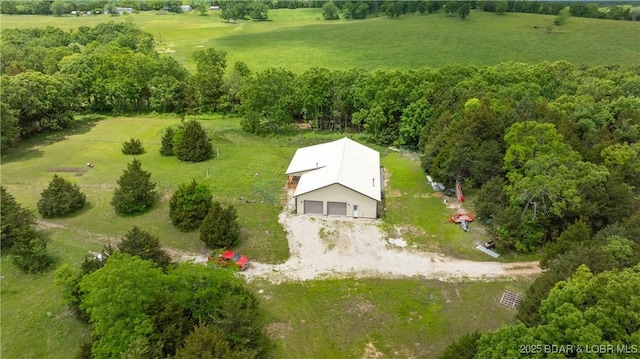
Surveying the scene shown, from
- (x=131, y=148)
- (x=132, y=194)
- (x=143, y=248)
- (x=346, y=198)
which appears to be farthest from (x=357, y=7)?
(x=143, y=248)

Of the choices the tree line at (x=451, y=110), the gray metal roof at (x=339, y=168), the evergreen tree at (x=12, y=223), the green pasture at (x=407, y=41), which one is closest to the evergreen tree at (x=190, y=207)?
the gray metal roof at (x=339, y=168)

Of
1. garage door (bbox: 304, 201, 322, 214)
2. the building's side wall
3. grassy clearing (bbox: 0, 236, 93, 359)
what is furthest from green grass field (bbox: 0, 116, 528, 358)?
garage door (bbox: 304, 201, 322, 214)

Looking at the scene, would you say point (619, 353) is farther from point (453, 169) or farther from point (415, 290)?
point (453, 169)

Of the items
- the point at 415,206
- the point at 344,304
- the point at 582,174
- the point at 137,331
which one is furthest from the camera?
the point at 415,206

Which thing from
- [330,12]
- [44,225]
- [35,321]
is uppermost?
[330,12]

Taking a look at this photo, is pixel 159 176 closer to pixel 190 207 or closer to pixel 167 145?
pixel 167 145

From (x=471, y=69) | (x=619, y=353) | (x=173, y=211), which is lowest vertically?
(x=173, y=211)

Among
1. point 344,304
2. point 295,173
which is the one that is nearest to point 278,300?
point 344,304
